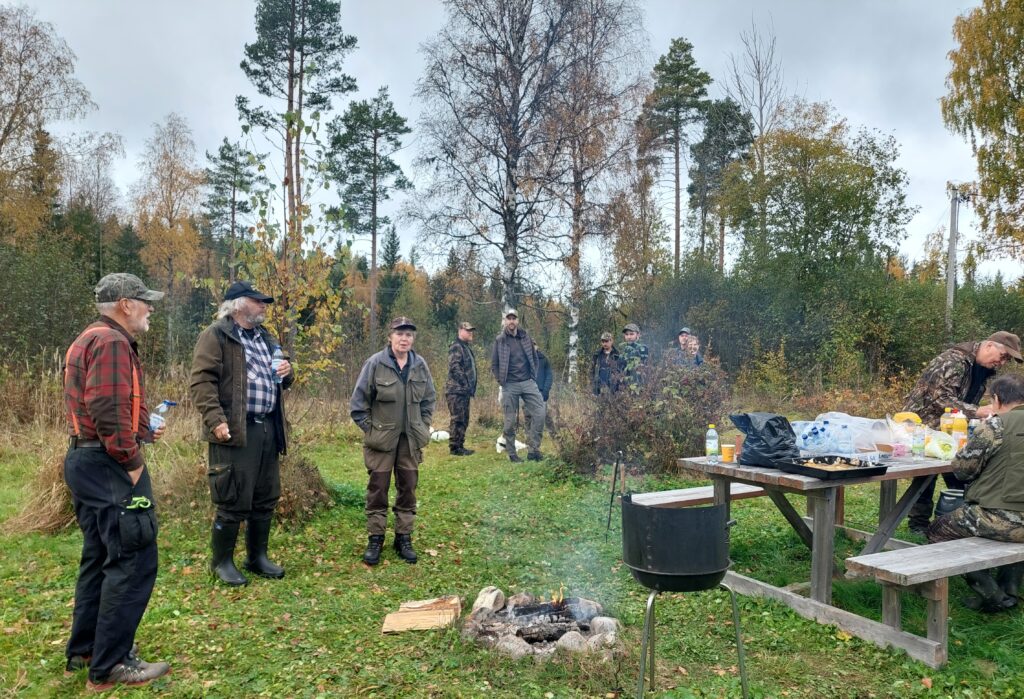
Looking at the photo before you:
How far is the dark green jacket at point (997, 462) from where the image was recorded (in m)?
4.04

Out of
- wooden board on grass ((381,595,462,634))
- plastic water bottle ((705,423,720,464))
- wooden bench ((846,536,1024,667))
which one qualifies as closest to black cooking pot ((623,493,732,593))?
wooden bench ((846,536,1024,667))

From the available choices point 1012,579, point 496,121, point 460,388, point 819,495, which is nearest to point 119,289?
point 819,495

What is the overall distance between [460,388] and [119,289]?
22.0 feet

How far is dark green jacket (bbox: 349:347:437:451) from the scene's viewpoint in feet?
16.9

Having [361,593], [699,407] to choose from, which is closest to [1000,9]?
[699,407]

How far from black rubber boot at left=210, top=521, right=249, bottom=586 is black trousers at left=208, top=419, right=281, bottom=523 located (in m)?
0.07

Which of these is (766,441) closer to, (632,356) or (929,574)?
(929,574)

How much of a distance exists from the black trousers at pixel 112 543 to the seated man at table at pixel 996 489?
4.31 meters

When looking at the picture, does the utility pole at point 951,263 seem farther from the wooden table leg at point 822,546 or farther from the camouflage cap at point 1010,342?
the wooden table leg at point 822,546

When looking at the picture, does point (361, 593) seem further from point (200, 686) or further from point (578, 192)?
point (578, 192)

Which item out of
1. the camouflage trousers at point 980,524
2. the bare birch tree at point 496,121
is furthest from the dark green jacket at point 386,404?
the bare birch tree at point 496,121

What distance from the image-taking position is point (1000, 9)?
1541 cm

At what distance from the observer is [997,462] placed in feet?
13.4

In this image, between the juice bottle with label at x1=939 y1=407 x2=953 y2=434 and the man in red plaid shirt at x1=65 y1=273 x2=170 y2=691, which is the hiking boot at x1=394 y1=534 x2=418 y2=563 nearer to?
the man in red plaid shirt at x1=65 y1=273 x2=170 y2=691
